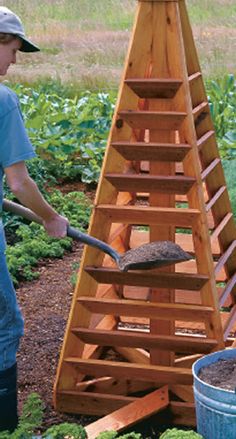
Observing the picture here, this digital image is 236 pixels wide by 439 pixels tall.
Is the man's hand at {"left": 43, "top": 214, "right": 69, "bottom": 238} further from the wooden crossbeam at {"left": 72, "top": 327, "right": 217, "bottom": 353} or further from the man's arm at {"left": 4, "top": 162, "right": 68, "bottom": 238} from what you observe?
the wooden crossbeam at {"left": 72, "top": 327, "right": 217, "bottom": 353}

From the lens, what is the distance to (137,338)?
498 centimetres

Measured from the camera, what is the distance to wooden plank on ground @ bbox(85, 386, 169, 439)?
15.6 ft

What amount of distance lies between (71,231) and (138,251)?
1.17ft

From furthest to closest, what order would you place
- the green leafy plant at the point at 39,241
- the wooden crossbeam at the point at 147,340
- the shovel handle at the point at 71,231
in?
the green leafy plant at the point at 39,241 < the wooden crossbeam at the point at 147,340 < the shovel handle at the point at 71,231

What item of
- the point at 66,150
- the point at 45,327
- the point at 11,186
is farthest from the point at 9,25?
the point at 66,150

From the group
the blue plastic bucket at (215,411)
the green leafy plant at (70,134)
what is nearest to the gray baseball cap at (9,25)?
the blue plastic bucket at (215,411)

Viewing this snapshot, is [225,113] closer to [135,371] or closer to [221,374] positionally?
[135,371]

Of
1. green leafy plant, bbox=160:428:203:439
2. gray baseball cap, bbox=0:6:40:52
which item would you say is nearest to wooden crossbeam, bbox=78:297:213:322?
green leafy plant, bbox=160:428:203:439

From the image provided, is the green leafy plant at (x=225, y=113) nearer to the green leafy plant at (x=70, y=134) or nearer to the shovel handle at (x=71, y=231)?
the green leafy plant at (x=70, y=134)

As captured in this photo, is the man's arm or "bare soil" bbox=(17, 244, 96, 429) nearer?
the man's arm

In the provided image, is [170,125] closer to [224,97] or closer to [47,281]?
[47,281]

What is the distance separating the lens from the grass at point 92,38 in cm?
1409

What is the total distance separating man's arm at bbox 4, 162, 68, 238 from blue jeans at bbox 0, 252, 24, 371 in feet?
0.77

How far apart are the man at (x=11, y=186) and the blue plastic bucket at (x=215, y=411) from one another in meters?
0.85
